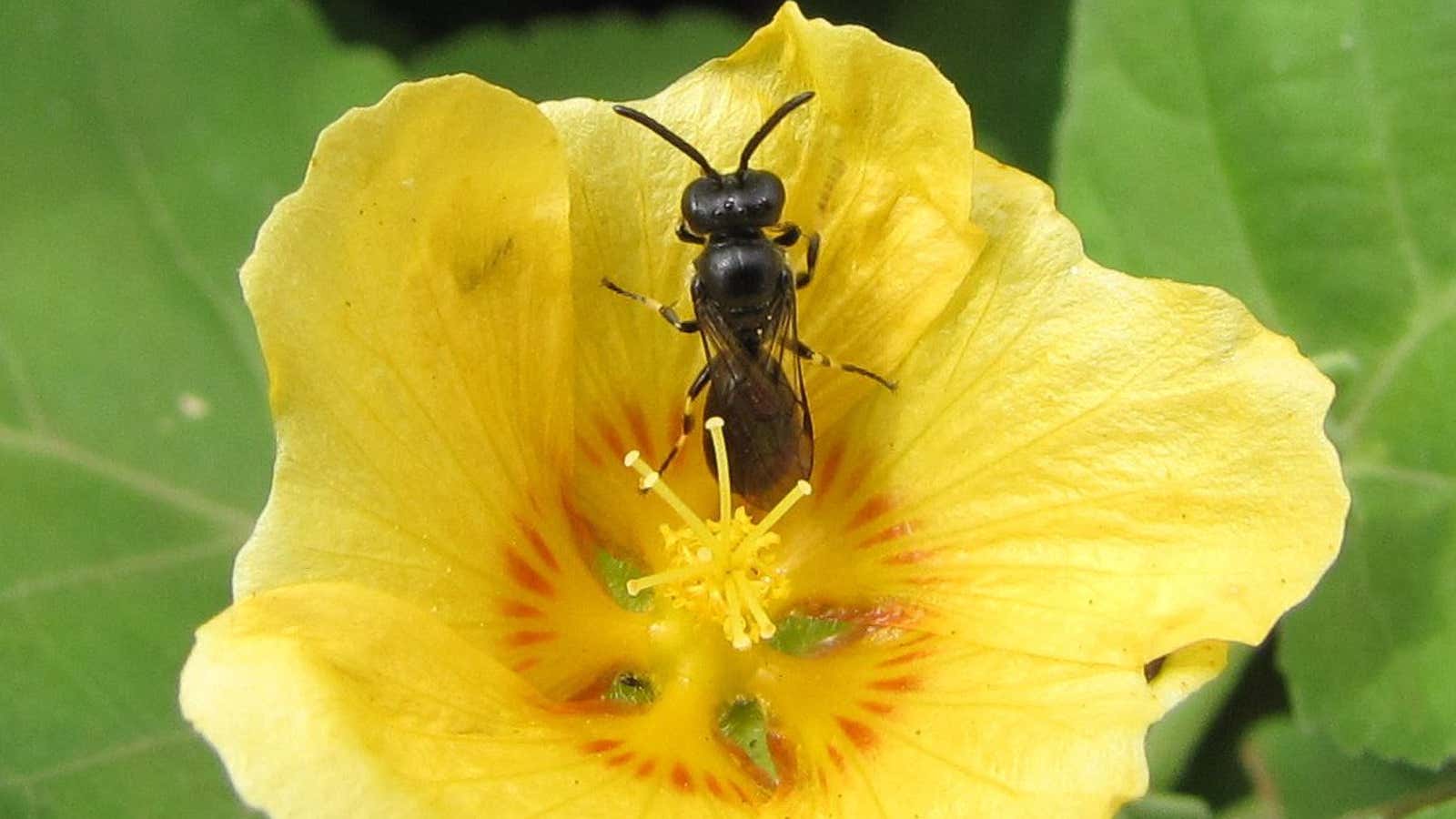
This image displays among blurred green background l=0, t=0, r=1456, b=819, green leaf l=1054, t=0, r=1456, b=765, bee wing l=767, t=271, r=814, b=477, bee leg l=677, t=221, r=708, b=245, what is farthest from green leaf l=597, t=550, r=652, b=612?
green leaf l=1054, t=0, r=1456, b=765

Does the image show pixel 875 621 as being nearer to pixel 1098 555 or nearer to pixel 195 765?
pixel 1098 555

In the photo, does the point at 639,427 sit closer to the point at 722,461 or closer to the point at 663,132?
the point at 722,461

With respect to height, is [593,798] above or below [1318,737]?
above

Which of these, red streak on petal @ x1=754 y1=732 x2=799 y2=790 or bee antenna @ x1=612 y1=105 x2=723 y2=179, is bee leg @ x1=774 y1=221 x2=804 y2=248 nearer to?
bee antenna @ x1=612 y1=105 x2=723 y2=179

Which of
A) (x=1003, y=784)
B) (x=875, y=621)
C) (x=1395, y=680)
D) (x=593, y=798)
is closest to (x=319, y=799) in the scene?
(x=593, y=798)

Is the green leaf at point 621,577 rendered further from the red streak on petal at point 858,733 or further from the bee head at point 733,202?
the bee head at point 733,202

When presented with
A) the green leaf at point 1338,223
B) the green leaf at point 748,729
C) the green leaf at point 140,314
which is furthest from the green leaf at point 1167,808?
the green leaf at point 140,314
